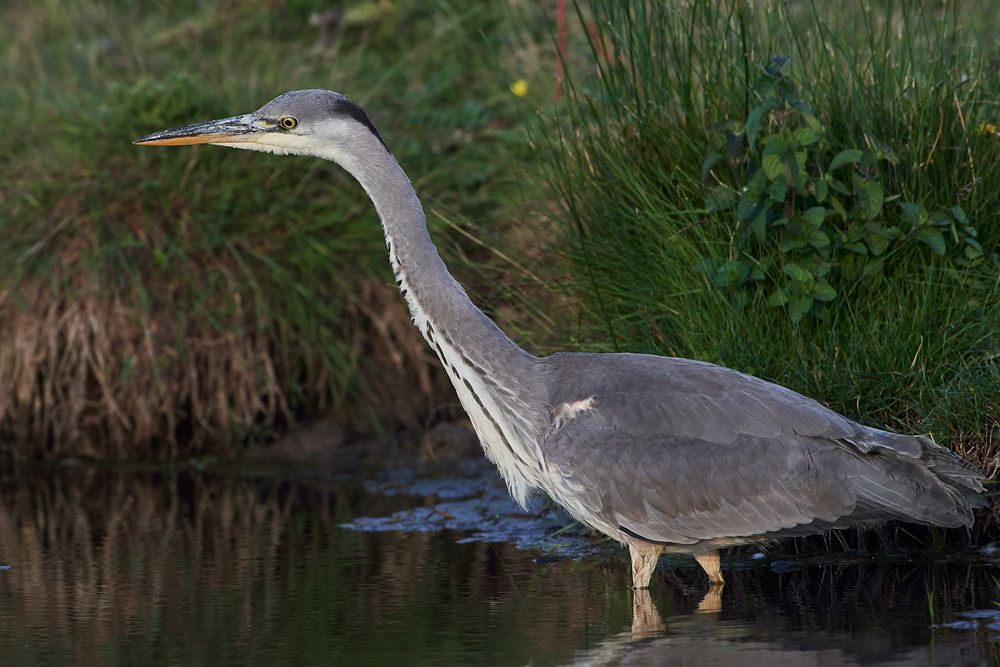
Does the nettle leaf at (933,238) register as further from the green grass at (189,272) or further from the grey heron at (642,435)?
the green grass at (189,272)

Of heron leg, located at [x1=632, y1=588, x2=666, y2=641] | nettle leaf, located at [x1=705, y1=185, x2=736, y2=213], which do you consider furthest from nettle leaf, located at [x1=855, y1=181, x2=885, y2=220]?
heron leg, located at [x1=632, y1=588, x2=666, y2=641]

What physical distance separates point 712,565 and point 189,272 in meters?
3.96

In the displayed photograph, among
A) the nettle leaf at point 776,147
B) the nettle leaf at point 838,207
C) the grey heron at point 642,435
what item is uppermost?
the nettle leaf at point 776,147

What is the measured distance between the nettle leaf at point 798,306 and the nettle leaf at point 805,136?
0.64 metres

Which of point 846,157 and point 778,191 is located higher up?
point 846,157

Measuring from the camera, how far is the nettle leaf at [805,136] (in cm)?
480

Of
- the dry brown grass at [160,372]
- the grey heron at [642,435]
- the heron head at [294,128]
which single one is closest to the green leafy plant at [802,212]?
the grey heron at [642,435]

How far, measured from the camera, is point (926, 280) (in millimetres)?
5066

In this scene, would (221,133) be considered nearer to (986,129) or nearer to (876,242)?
(876,242)

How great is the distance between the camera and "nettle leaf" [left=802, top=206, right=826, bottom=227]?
488 cm

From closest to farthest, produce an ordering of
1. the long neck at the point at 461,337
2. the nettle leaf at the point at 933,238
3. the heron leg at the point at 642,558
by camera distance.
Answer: the heron leg at the point at 642,558
the long neck at the point at 461,337
the nettle leaf at the point at 933,238

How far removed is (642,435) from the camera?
14.5ft

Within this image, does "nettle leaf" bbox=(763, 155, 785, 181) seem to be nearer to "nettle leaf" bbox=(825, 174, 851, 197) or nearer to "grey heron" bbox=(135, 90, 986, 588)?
"nettle leaf" bbox=(825, 174, 851, 197)

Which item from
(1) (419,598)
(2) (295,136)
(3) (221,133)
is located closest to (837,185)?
(2) (295,136)
